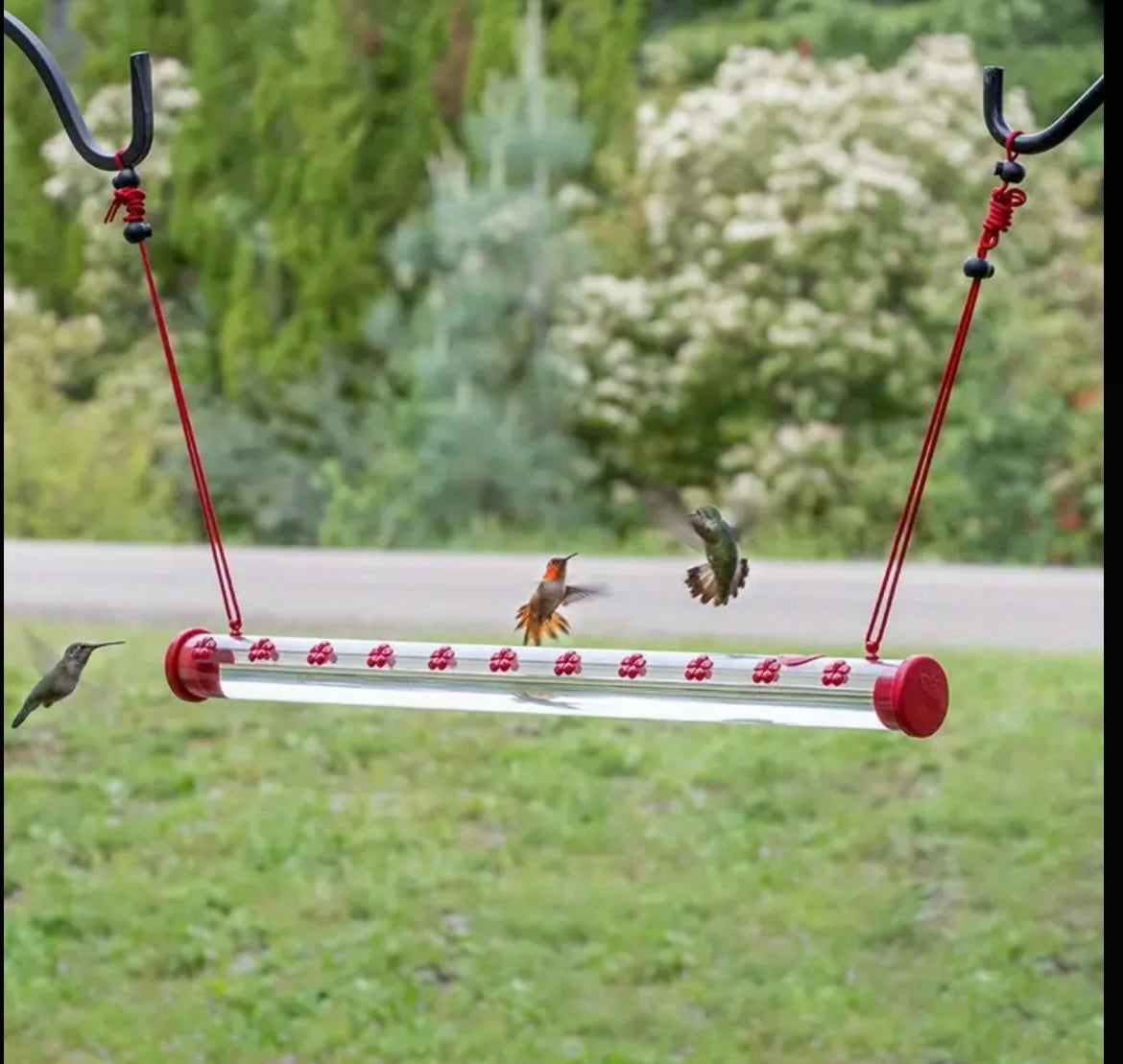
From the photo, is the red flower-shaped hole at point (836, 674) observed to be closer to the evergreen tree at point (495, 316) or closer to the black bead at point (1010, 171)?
the black bead at point (1010, 171)

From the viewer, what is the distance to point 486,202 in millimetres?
3877

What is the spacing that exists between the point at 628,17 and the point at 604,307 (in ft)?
2.17

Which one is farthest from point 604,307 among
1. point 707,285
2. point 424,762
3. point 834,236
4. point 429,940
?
point 429,940

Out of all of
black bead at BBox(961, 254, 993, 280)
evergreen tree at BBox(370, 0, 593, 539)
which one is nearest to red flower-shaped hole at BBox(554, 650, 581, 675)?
black bead at BBox(961, 254, 993, 280)

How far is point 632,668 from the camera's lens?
0.95 meters

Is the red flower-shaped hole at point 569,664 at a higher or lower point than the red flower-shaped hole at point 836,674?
higher

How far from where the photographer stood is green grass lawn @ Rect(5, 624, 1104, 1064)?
2.62 meters

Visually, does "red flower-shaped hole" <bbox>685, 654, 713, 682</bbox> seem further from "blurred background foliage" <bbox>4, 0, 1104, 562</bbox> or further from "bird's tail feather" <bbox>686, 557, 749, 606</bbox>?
"blurred background foliage" <bbox>4, 0, 1104, 562</bbox>

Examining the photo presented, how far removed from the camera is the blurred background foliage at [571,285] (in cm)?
358

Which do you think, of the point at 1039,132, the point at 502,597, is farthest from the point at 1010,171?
the point at 502,597

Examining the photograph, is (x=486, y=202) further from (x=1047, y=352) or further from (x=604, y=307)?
(x=1047, y=352)

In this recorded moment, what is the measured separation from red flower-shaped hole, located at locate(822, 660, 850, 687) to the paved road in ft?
6.70

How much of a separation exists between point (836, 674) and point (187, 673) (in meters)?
0.35

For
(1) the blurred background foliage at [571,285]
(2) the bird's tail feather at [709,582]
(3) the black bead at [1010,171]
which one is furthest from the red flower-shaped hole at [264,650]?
(1) the blurred background foliage at [571,285]
